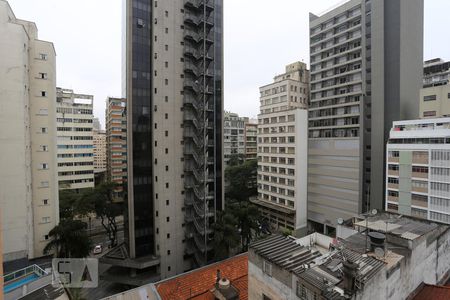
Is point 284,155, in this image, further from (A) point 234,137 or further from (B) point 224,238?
(A) point 234,137

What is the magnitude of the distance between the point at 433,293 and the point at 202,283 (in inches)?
590

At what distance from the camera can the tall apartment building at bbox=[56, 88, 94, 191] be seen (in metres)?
54.4

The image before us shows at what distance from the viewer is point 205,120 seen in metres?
33.5

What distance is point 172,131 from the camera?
32156 mm

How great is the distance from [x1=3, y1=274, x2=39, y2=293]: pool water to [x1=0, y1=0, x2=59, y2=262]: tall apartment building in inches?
339

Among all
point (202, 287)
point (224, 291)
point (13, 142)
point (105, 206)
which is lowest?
point (202, 287)

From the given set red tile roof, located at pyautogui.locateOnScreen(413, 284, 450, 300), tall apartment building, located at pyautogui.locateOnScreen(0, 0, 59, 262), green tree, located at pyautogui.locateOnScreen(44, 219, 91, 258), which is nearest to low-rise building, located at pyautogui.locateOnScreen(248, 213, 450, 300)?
red tile roof, located at pyautogui.locateOnScreen(413, 284, 450, 300)

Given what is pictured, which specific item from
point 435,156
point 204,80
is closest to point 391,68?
point 435,156

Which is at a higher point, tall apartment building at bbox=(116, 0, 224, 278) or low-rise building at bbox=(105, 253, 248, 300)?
tall apartment building at bbox=(116, 0, 224, 278)

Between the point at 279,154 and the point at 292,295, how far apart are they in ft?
136

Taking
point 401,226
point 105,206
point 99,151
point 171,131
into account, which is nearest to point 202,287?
point 401,226

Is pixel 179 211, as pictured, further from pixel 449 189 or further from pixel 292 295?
pixel 449 189

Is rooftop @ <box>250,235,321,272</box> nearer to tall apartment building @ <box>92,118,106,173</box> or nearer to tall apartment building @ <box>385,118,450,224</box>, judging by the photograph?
tall apartment building @ <box>385,118,450,224</box>

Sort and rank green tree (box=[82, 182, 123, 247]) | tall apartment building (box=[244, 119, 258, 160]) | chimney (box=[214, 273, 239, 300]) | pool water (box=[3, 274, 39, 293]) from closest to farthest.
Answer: chimney (box=[214, 273, 239, 300]), pool water (box=[3, 274, 39, 293]), green tree (box=[82, 182, 123, 247]), tall apartment building (box=[244, 119, 258, 160])
